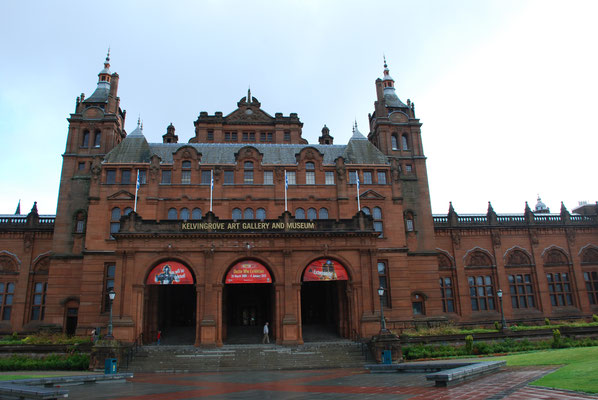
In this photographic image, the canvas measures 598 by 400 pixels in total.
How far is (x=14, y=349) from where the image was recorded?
3095cm

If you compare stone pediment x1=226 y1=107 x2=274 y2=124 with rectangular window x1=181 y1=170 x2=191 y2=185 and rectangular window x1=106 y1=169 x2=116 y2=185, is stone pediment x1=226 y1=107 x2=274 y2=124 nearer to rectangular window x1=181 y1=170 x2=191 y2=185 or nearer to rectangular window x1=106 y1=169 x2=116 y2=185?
rectangular window x1=181 y1=170 x2=191 y2=185

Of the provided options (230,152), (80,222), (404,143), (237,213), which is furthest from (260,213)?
(404,143)

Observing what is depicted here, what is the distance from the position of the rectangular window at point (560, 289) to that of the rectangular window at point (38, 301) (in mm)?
59978

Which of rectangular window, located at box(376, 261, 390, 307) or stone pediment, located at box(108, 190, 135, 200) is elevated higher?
stone pediment, located at box(108, 190, 135, 200)

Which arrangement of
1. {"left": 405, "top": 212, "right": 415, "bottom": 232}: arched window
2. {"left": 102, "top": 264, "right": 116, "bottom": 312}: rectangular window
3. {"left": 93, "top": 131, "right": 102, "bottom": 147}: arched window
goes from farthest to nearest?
{"left": 93, "top": 131, "right": 102, "bottom": 147}: arched window, {"left": 405, "top": 212, "right": 415, "bottom": 232}: arched window, {"left": 102, "top": 264, "right": 116, "bottom": 312}: rectangular window

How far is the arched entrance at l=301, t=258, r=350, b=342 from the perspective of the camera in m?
36.7

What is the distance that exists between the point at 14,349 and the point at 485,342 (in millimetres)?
34438

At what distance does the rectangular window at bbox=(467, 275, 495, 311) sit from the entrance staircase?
85.1ft

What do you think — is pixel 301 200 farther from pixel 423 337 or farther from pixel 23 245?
pixel 23 245

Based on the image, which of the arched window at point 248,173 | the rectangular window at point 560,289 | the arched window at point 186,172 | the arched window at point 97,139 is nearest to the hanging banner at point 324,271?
the arched window at point 248,173

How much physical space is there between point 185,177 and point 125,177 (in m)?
6.34

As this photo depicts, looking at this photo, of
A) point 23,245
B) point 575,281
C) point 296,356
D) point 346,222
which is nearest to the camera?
point 296,356

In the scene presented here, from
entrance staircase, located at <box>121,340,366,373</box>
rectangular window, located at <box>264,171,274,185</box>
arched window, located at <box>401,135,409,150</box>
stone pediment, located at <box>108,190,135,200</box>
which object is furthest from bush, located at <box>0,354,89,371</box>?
arched window, located at <box>401,135,409,150</box>

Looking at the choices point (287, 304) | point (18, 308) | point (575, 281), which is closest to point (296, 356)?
point (287, 304)
